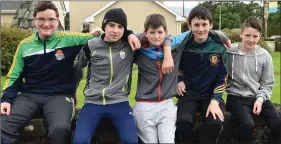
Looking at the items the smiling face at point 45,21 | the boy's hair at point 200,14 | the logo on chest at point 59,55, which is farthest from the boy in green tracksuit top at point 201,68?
the smiling face at point 45,21

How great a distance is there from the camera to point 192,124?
149 inches

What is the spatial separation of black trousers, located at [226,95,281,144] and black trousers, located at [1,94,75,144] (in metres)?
1.67

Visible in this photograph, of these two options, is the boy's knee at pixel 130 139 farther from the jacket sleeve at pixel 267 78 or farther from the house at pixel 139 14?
the house at pixel 139 14

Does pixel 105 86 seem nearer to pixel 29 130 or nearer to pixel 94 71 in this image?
pixel 94 71

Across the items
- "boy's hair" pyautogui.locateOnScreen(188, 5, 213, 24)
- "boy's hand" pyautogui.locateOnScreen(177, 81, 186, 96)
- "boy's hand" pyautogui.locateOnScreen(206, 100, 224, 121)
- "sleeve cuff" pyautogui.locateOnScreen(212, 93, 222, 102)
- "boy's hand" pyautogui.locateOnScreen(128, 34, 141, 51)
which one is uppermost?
"boy's hair" pyautogui.locateOnScreen(188, 5, 213, 24)

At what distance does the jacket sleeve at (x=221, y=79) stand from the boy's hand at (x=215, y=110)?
76 millimetres

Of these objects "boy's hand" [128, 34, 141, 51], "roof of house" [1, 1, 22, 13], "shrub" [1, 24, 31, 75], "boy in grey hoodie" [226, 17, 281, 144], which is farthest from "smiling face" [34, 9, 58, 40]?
"roof of house" [1, 1, 22, 13]

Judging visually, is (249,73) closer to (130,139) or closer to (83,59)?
(130,139)

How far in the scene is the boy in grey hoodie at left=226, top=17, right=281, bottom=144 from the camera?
3992 mm

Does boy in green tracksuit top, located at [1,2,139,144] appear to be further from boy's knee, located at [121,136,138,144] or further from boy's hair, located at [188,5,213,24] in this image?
boy's hair, located at [188,5,213,24]

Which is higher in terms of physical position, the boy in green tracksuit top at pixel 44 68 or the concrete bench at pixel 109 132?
the boy in green tracksuit top at pixel 44 68

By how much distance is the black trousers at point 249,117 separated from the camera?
12.5 feet

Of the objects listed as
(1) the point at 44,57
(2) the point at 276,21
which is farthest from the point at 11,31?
(2) the point at 276,21

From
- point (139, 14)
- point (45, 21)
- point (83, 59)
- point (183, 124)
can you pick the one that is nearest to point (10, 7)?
point (139, 14)
